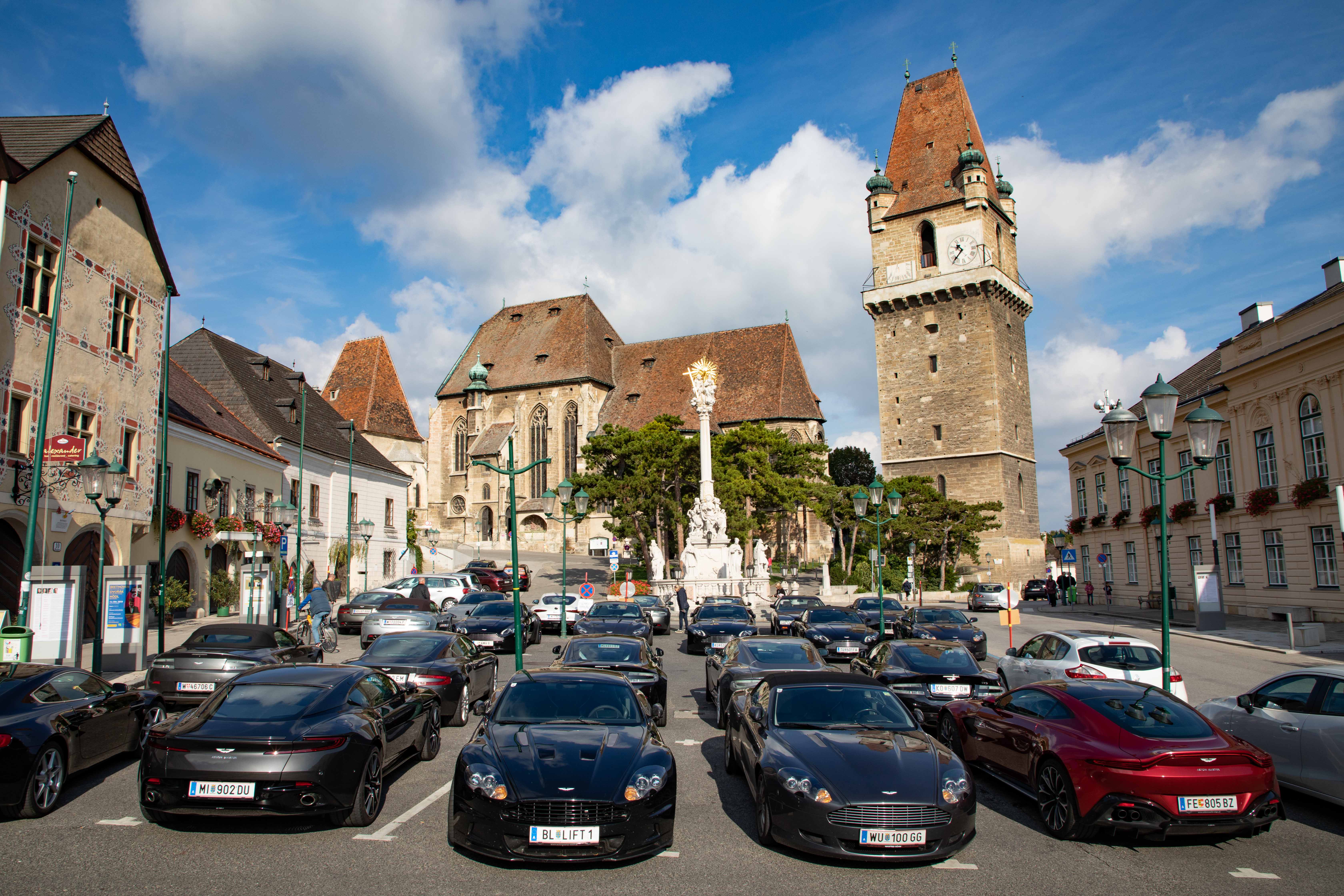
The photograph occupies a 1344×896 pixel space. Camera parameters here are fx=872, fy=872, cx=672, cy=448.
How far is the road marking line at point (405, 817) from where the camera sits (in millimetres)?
6766

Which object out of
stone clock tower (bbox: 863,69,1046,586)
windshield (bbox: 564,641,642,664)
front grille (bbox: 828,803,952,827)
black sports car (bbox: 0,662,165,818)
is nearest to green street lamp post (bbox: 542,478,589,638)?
windshield (bbox: 564,641,642,664)

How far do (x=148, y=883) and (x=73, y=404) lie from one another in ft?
57.0

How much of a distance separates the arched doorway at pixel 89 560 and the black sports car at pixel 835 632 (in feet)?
52.9

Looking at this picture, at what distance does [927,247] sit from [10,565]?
54788 mm

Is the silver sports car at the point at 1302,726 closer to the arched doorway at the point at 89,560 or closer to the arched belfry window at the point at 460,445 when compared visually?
the arched doorway at the point at 89,560

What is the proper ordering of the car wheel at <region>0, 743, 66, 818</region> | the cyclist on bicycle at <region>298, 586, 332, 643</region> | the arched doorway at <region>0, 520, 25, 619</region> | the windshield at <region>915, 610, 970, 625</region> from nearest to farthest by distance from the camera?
the car wheel at <region>0, 743, 66, 818</region> < the arched doorway at <region>0, 520, 25, 619</region> < the cyclist on bicycle at <region>298, 586, 332, 643</region> < the windshield at <region>915, 610, 970, 625</region>

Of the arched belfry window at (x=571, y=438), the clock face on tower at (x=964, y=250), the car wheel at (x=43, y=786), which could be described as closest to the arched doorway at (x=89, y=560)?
the car wheel at (x=43, y=786)

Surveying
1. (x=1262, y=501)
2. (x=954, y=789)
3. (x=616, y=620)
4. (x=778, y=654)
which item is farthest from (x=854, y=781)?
(x=1262, y=501)

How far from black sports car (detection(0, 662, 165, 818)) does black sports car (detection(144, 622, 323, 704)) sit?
5.70 ft

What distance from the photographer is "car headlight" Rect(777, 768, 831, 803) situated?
20.8 ft

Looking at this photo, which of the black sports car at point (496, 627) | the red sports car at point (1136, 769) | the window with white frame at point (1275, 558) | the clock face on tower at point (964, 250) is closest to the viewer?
the red sports car at point (1136, 769)

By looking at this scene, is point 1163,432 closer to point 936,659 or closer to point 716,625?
point 936,659

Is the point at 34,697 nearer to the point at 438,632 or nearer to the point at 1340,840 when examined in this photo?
the point at 438,632

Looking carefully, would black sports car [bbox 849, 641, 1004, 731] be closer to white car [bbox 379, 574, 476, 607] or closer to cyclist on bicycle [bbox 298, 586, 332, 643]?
cyclist on bicycle [bbox 298, 586, 332, 643]
